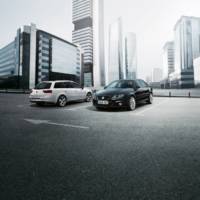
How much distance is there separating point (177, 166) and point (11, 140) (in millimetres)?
3488

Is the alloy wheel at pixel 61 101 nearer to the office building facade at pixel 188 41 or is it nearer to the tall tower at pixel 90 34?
the office building facade at pixel 188 41

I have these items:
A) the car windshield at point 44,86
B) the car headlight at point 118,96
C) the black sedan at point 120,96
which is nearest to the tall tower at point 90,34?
the car windshield at point 44,86

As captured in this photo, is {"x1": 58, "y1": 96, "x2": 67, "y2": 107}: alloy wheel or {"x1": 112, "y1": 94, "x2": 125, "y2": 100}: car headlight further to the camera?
{"x1": 58, "y1": 96, "x2": 67, "y2": 107}: alloy wheel

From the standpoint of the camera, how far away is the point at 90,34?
451 ft

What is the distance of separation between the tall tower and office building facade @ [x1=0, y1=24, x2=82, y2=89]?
19.7 meters

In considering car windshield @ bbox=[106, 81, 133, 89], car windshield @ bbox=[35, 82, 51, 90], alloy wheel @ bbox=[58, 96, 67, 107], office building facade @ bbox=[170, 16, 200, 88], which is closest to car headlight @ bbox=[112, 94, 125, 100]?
car windshield @ bbox=[106, 81, 133, 89]

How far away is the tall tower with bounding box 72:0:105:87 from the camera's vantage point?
447 feet

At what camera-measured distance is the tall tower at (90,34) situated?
447ft

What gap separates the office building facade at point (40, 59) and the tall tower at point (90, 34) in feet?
64.7

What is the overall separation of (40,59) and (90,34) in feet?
216

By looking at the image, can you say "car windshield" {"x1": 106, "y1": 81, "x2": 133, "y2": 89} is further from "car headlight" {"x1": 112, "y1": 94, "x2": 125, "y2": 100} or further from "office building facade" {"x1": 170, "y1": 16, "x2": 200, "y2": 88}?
"office building facade" {"x1": 170, "y1": 16, "x2": 200, "y2": 88}

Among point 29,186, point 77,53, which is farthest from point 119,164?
point 77,53

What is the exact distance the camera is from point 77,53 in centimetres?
11800

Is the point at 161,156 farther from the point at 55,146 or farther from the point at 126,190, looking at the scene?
the point at 55,146
